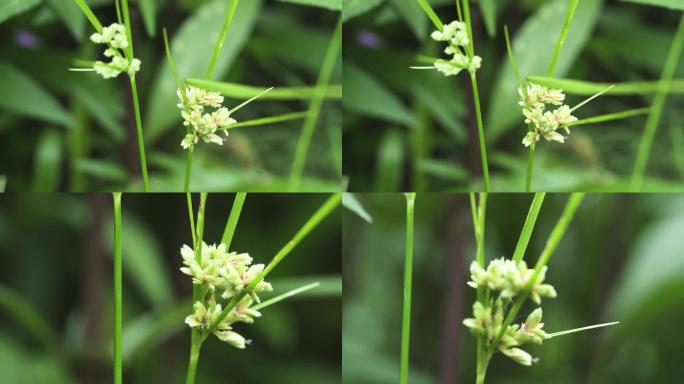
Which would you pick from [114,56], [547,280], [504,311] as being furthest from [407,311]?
[114,56]

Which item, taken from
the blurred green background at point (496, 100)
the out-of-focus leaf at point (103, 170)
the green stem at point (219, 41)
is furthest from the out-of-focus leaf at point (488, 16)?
the out-of-focus leaf at point (103, 170)

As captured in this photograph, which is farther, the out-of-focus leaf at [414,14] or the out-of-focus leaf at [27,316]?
the out-of-focus leaf at [27,316]

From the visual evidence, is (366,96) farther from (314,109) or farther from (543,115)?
(543,115)

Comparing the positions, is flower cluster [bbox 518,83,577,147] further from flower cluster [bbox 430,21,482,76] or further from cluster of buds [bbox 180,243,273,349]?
cluster of buds [bbox 180,243,273,349]

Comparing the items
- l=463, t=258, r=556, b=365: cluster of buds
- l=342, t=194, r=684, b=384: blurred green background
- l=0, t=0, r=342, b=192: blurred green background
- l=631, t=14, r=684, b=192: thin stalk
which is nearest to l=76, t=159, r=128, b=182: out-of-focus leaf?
l=0, t=0, r=342, b=192: blurred green background

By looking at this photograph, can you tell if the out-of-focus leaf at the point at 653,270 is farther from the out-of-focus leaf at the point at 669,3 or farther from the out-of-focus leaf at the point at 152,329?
the out-of-focus leaf at the point at 152,329
